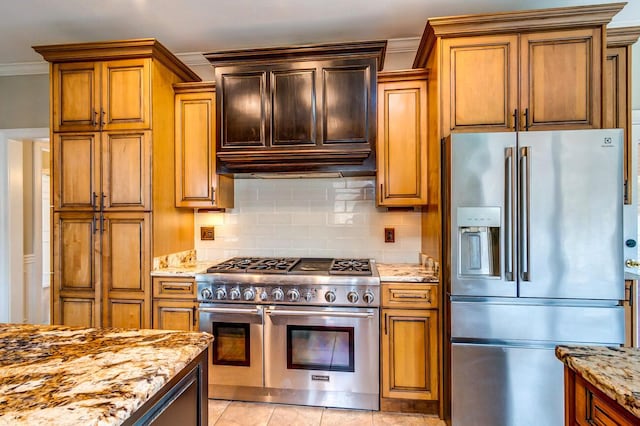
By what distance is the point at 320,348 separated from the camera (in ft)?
7.68

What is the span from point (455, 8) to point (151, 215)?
8.69ft

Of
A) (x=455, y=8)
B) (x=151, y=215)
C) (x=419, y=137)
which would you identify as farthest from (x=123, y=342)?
(x=455, y=8)

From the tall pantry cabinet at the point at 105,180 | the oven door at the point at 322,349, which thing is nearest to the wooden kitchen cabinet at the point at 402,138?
the oven door at the point at 322,349

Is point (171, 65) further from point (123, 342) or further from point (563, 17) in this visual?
point (563, 17)

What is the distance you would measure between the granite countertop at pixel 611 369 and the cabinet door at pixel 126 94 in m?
2.76

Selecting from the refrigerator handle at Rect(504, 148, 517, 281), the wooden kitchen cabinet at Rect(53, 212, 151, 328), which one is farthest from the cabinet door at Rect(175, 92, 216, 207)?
the refrigerator handle at Rect(504, 148, 517, 281)

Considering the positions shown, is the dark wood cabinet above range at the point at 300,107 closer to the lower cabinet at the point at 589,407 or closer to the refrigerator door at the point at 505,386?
the refrigerator door at the point at 505,386

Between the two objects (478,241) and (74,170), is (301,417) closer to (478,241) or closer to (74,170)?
(478,241)

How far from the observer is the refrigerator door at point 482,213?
6.44 feet

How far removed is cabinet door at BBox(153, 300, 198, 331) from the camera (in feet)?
8.08

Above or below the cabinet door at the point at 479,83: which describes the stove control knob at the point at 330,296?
below

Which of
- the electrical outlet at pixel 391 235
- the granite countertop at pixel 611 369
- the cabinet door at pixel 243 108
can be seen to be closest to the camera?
the granite countertop at pixel 611 369

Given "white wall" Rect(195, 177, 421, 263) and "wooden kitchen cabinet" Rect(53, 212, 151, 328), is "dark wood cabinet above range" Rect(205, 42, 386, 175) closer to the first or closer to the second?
"white wall" Rect(195, 177, 421, 263)

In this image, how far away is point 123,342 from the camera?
1135 millimetres
